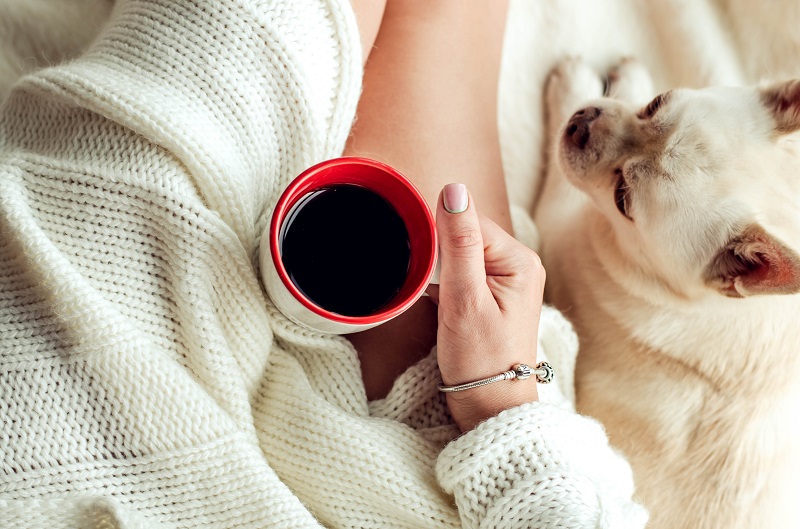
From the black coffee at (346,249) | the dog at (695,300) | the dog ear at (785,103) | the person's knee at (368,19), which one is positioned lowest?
the dog at (695,300)

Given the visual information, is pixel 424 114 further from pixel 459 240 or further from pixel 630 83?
pixel 630 83

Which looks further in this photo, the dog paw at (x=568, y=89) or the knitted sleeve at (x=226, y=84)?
the dog paw at (x=568, y=89)

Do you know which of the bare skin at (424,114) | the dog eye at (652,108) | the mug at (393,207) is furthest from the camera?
the dog eye at (652,108)

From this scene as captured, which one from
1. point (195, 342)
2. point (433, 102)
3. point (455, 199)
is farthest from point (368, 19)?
point (195, 342)

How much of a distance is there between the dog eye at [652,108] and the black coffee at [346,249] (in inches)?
24.8

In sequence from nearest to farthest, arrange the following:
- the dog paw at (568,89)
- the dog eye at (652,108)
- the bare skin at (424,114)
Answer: the bare skin at (424,114) → the dog eye at (652,108) → the dog paw at (568,89)

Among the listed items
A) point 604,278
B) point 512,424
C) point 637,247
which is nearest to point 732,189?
point 637,247

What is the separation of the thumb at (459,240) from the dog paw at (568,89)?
2.19 feet

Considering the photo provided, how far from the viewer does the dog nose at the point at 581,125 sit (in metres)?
1.13

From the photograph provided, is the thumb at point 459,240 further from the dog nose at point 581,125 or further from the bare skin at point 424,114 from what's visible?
the dog nose at point 581,125

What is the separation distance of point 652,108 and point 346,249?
2.27 ft

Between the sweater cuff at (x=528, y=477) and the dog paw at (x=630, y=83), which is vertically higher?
the dog paw at (x=630, y=83)

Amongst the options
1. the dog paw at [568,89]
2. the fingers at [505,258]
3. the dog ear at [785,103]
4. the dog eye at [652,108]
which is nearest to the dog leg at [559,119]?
the dog paw at [568,89]

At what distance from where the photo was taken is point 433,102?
975 mm
